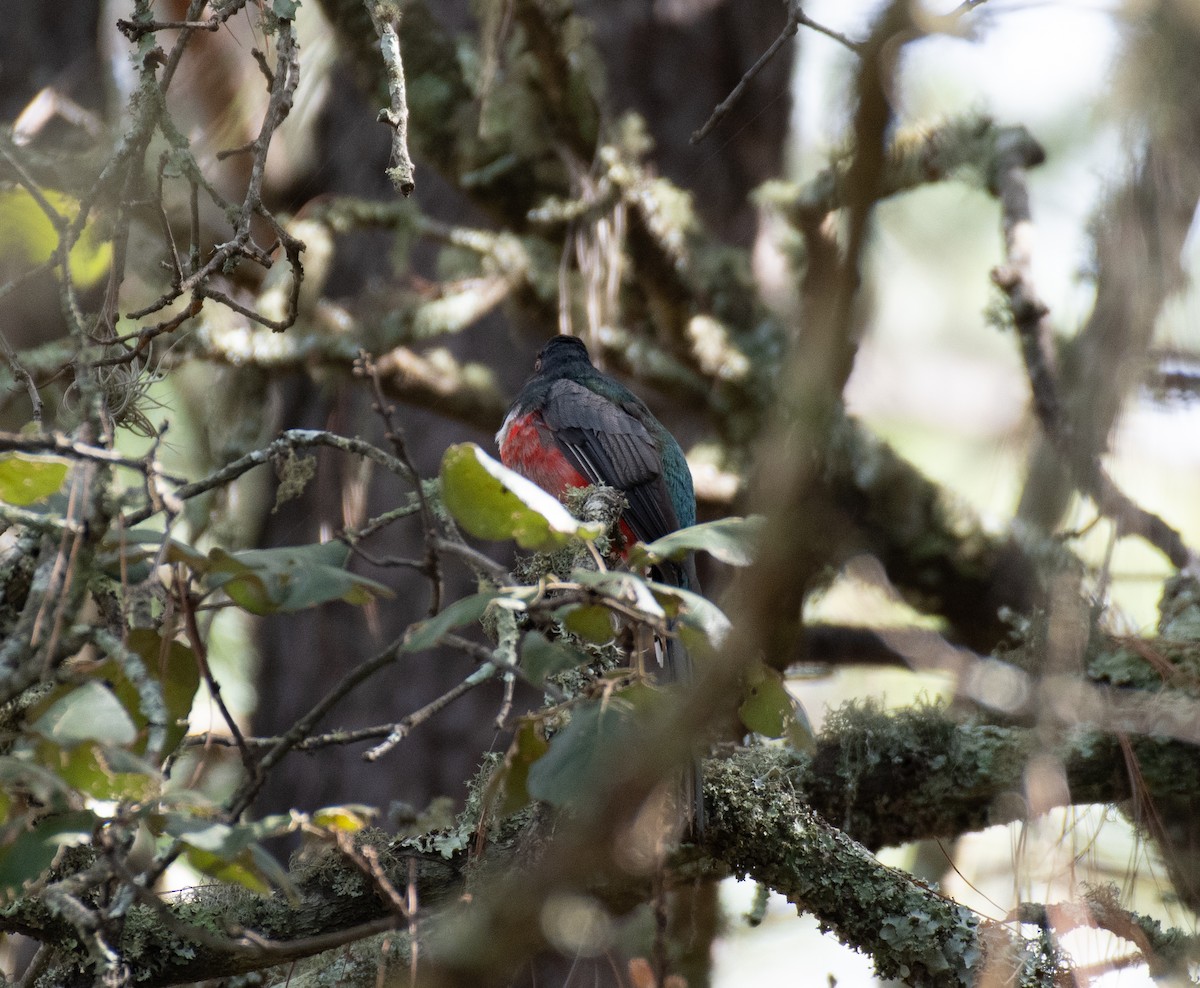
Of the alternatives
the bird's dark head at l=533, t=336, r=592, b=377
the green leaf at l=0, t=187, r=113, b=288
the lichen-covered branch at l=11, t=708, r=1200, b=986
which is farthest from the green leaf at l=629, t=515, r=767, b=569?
the bird's dark head at l=533, t=336, r=592, b=377

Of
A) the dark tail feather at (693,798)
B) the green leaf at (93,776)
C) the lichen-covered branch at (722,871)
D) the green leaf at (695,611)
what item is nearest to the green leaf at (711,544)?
the green leaf at (695,611)

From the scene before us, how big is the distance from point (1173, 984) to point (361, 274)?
5619mm

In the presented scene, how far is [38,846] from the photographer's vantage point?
1.36 meters

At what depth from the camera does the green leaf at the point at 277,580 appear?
1475 mm

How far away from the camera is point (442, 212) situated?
21.9ft

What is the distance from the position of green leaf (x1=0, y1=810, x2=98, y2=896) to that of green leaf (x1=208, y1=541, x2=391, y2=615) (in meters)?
0.32

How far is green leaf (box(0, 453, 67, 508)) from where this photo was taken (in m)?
1.55

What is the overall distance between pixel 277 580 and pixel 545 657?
37 centimetres

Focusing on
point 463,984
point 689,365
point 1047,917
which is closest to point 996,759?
point 1047,917

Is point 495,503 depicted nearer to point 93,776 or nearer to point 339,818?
point 339,818

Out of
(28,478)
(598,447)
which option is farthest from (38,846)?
(598,447)

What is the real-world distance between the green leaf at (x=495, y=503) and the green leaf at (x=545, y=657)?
14cm

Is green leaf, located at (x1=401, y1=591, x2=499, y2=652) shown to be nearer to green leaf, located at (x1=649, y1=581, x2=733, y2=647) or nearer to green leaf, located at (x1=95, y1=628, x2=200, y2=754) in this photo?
green leaf, located at (x1=649, y1=581, x2=733, y2=647)

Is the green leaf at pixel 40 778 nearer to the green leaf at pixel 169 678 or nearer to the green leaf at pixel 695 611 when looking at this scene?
the green leaf at pixel 169 678
